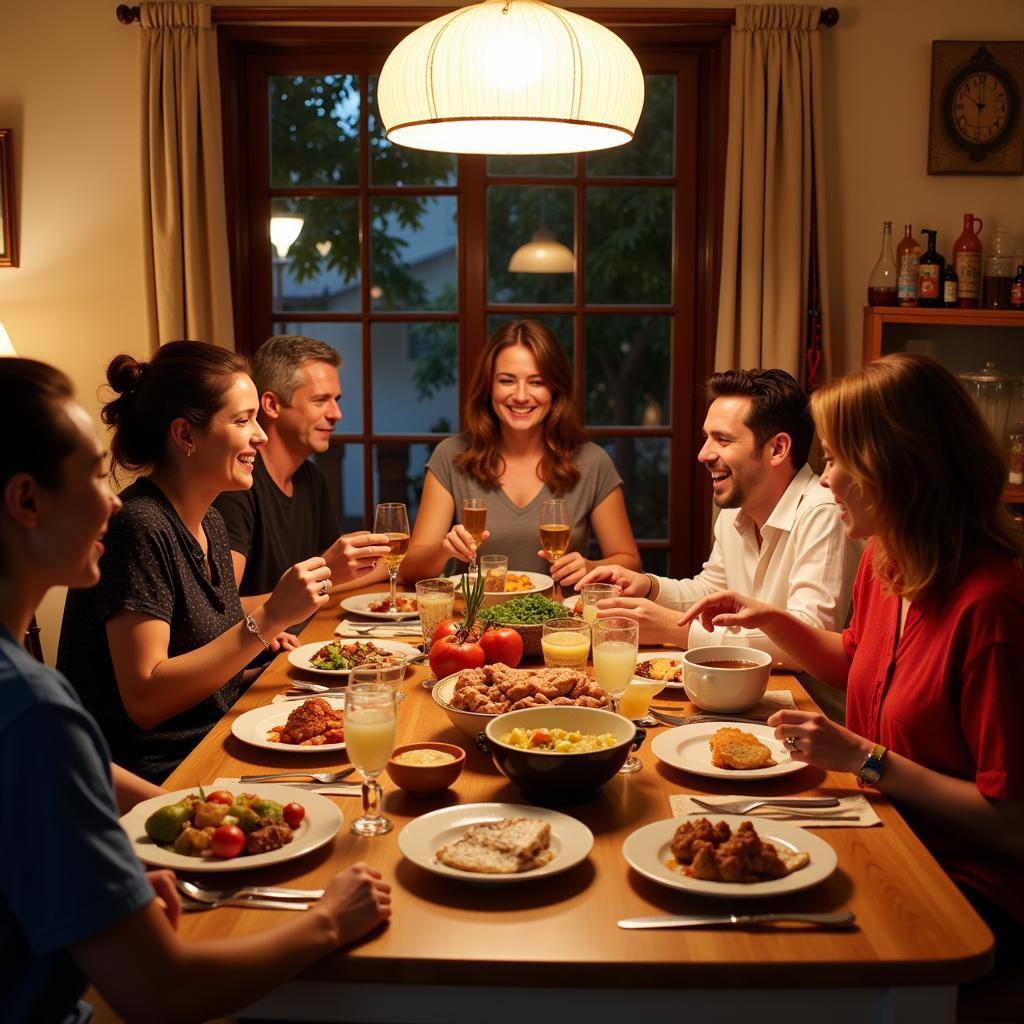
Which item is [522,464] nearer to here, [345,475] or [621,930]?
[345,475]

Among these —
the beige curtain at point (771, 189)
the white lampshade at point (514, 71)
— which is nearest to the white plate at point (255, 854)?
the white lampshade at point (514, 71)

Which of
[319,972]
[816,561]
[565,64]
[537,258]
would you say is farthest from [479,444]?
[319,972]

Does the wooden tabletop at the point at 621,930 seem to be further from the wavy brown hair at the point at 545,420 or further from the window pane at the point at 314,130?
the window pane at the point at 314,130

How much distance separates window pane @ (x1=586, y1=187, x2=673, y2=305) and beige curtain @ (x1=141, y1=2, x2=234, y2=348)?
51.6 inches

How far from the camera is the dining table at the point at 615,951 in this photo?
1.20m

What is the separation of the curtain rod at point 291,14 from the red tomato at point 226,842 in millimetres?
3169

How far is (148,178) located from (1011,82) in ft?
9.50

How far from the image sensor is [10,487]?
1.13 metres

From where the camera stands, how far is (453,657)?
2.07m

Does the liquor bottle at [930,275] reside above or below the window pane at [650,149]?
below

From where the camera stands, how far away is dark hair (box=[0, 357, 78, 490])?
3.73 ft

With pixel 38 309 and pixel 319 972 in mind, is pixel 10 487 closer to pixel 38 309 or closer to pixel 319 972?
pixel 319 972

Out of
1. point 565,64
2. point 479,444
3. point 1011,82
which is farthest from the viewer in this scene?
point 1011,82

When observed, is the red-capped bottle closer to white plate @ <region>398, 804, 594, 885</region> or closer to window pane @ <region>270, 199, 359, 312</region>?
window pane @ <region>270, 199, 359, 312</region>
